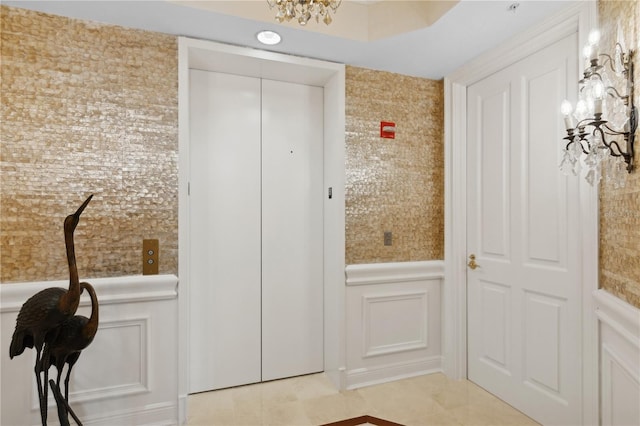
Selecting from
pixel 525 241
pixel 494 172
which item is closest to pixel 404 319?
pixel 525 241

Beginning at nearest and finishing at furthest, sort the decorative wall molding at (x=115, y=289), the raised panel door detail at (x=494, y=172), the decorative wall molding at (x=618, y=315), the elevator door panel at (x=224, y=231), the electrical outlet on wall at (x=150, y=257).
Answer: the decorative wall molding at (x=618, y=315)
the decorative wall molding at (x=115, y=289)
the electrical outlet on wall at (x=150, y=257)
the raised panel door detail at (x=494, y=172)
the elevator door panel at (x=224, y=231)

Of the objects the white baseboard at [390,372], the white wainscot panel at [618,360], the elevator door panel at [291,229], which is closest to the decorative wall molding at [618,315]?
the white wainscot panel at [618,360]

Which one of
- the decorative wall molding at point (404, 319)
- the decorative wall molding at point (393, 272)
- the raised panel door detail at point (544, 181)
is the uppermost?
the raised panel door detail at point (544, 181)

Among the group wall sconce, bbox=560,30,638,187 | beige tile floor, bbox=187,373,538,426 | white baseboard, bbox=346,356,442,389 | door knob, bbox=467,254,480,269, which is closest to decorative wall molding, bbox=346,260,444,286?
door knob, bbox=467,254,480,269

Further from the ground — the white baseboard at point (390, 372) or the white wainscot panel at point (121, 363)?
the white wainscot panel at point (121, 363)

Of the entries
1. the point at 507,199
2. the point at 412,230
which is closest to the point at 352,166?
the point at 412,230

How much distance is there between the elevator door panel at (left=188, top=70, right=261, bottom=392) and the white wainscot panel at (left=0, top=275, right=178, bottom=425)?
0.35m

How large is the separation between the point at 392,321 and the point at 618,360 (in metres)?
1.47

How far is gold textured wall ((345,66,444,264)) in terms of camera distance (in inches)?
105

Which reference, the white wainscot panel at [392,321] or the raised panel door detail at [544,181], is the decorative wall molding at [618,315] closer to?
the raised panel door detail at [544,181]

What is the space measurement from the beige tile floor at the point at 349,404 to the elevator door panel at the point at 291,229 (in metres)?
0.24

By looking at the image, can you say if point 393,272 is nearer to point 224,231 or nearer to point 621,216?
point 224,231

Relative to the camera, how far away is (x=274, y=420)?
7.24ft

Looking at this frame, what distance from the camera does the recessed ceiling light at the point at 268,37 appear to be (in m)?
2.17
